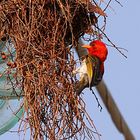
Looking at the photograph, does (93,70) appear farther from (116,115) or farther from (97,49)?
(116,115)

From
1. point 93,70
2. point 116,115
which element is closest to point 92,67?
point 93,70

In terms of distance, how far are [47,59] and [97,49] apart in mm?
225

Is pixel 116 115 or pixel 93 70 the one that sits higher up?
pixel 93 70

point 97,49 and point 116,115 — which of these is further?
point 97,49

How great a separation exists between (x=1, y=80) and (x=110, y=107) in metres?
0.42

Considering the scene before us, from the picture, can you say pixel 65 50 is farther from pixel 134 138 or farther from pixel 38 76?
pixel 134 138

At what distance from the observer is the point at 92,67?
84.3 inches

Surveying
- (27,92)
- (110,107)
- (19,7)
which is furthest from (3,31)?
(110,107)

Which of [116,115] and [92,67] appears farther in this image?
[92,67]

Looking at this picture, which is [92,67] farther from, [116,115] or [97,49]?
[116,115]

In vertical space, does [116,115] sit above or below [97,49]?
below

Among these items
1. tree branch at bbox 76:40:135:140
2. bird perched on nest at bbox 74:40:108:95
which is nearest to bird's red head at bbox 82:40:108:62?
bird perched on nest at bbox 74:40:108:95

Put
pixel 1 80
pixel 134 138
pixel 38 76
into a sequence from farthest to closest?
pixel 1 80, pixel 38 76, pixel 134 138

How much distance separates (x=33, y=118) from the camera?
197cm
